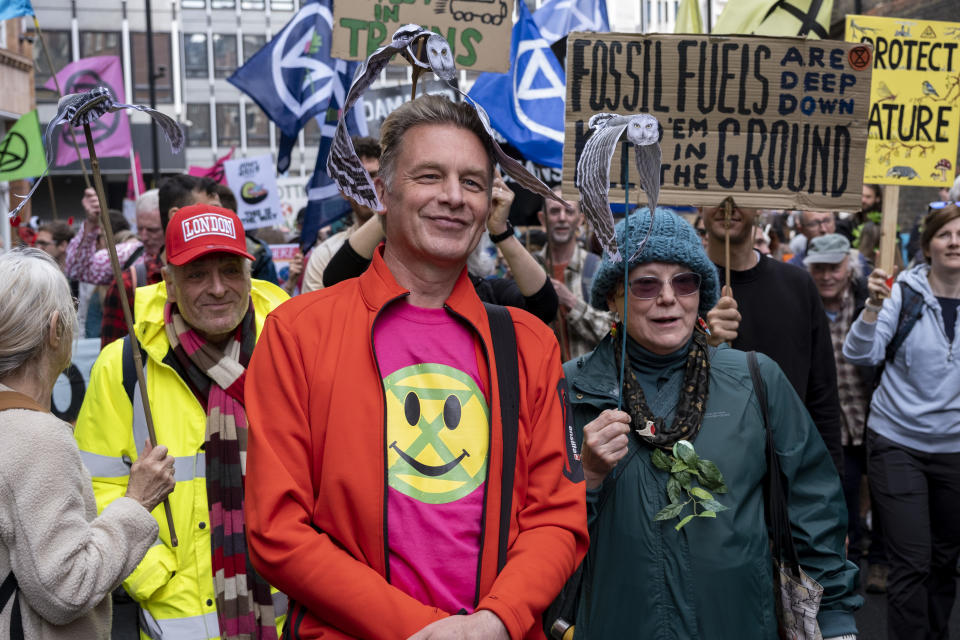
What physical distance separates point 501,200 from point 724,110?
1.09 meters

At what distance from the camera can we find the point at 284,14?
47.7m

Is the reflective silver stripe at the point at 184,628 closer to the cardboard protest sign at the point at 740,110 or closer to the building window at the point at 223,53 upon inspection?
the cardboard protest sign at the point at 740,110

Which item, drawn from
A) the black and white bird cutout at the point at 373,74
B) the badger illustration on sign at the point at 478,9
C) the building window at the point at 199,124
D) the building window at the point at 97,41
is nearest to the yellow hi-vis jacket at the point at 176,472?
the black and white bird cutout at the point at 373,74

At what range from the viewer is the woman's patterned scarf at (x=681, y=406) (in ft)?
9.12

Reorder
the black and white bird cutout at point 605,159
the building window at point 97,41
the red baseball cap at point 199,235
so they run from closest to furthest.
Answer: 1. the black and white bird cutout at point 605,159
2. the red baseball cap at point 199,235
3. the building window at point 97,41

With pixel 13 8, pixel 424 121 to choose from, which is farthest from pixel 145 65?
pixel 424 121

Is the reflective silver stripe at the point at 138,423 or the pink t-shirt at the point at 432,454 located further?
the reflective silver stripe at the point at 138,423

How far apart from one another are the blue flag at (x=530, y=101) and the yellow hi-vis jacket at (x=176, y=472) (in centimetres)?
416

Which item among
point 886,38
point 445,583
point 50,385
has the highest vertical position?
point 886,38

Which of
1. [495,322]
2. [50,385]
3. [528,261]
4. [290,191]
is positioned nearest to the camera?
[495,322]

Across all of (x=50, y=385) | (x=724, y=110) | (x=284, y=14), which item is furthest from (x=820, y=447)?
(x=284, y=14)

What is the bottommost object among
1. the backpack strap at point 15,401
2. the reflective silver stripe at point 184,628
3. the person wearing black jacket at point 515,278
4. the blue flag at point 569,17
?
the reflective silver stripe at point 184,628

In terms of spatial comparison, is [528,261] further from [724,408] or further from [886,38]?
[886,38]

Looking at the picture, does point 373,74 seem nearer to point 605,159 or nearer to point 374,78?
point 374,78
